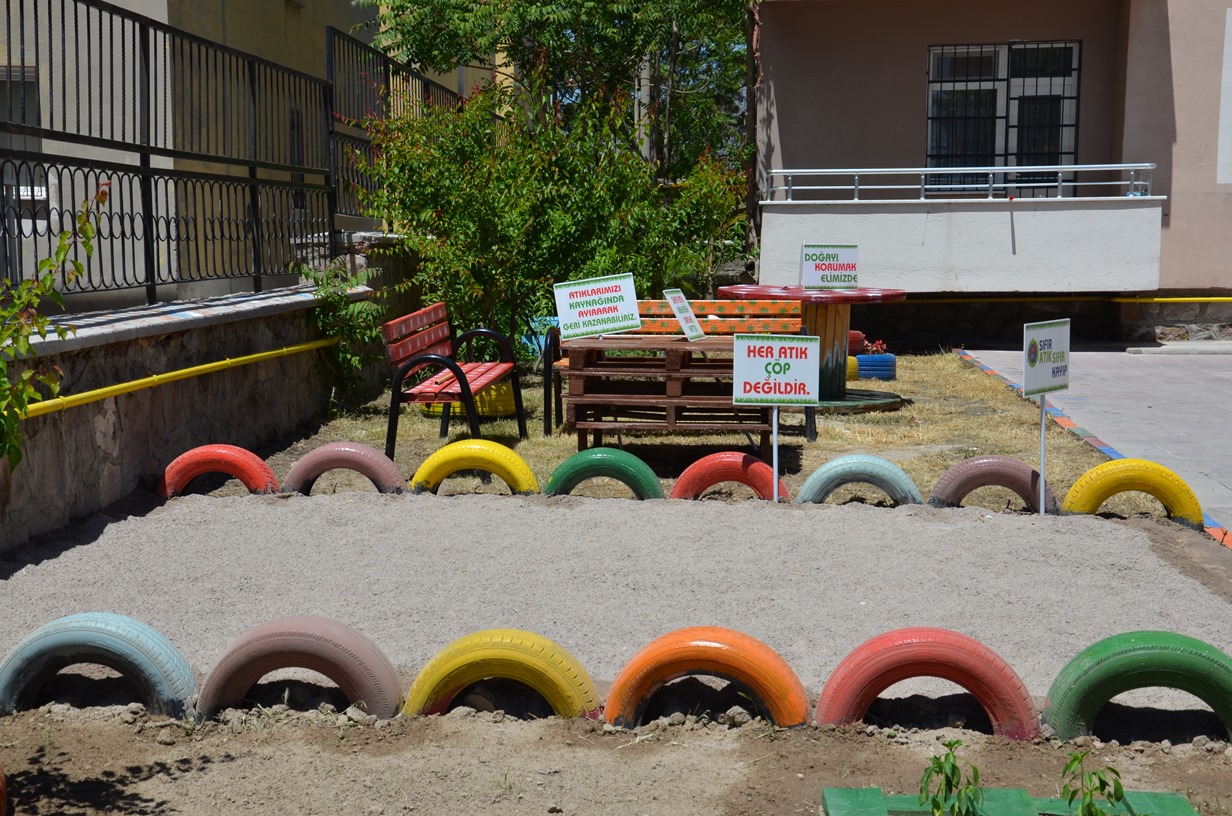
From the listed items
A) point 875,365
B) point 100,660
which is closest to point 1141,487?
point 100,660

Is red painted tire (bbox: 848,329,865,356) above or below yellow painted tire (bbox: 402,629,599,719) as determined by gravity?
above

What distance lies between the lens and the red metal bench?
349 inches

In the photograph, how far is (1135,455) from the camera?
9062 mm

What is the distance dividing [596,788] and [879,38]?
15.4 m

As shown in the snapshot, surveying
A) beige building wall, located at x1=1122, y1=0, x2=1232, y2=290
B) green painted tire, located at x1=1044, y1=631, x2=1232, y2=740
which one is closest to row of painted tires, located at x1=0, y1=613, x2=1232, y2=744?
green painted tire, located at x1=1044, y1=631, x2=1232, y2=740

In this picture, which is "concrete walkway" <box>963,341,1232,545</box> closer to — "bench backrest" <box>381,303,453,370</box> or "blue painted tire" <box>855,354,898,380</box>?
"blue painted tire" <box>855,354,898,380</box>

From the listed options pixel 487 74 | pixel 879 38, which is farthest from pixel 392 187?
pixel 487 74

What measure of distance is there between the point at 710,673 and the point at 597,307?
5.55 m

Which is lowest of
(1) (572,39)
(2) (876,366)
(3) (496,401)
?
(3) (496,401)

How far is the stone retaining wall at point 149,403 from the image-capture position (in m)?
6.60

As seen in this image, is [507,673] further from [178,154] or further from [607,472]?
[178,154]

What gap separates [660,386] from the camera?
31.6 feet

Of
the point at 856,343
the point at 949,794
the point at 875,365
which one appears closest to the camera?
the point at 949,794

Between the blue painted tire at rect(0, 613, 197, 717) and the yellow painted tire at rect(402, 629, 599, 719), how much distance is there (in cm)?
77
